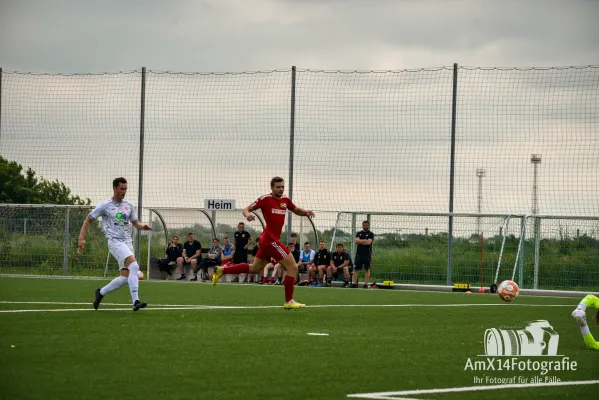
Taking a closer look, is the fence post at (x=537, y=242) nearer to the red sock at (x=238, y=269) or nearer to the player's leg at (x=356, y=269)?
the player's leg at (x=356, y=269)

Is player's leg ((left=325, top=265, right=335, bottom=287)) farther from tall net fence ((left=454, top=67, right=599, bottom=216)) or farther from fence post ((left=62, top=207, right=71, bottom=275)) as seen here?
fence post ((left=62, top=207, right=71, bottom=275))

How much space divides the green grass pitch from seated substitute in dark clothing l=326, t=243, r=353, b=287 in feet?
37.8

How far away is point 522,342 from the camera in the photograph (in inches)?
404

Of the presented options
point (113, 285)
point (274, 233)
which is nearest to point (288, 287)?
point (274, 233)

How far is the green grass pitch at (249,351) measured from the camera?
7.13 metres

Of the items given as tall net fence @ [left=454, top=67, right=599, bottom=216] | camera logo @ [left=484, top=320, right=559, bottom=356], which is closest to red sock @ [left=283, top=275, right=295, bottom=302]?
camera logo @ [left=484, top=320, right=559, bottom=356]

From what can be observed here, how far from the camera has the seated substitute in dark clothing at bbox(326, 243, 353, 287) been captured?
90.2ft

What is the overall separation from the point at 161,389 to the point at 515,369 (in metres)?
3.40

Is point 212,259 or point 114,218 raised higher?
point 114,218

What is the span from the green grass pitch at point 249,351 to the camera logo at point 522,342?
7.0 inches

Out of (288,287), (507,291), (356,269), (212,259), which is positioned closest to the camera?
(288,287)

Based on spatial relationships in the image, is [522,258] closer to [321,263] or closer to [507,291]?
[321,263]

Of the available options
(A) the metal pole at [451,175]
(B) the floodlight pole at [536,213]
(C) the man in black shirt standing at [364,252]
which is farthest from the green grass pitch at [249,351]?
(C) the man in black shirt standing at [364,252]

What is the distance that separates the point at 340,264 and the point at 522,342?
1748 cm
